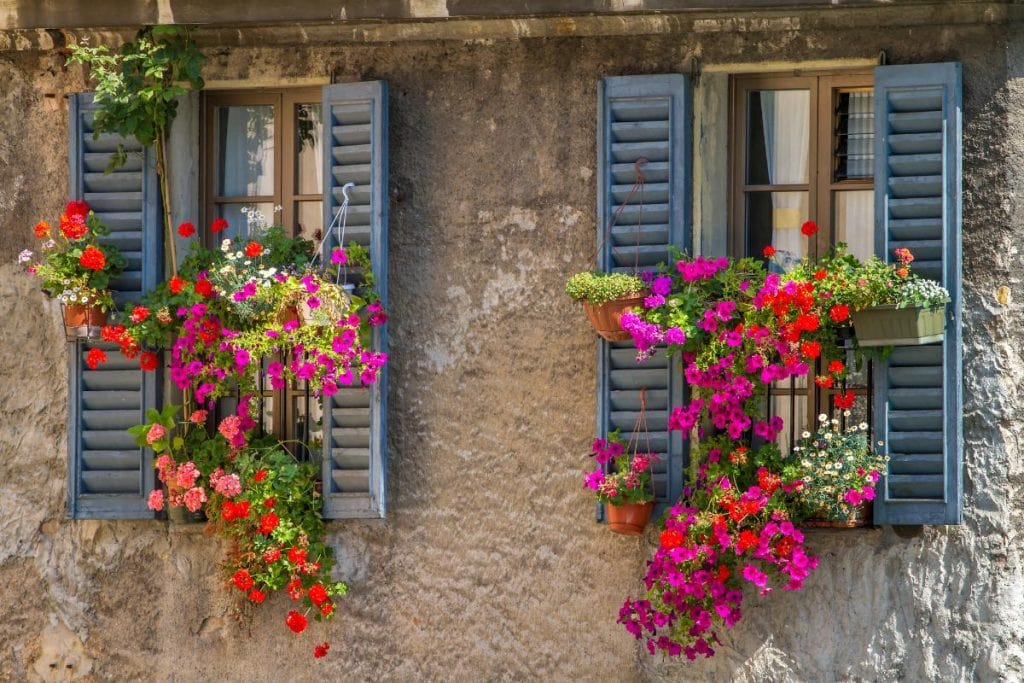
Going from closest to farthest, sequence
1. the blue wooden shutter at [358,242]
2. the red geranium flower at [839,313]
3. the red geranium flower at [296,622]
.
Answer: the red geranium flower at [839,313], the red geranium flower at [296,622], the blue wooden shutter at [358,242]

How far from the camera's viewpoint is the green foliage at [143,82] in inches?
313

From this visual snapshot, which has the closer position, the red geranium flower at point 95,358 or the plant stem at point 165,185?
the red geranium flower at point 95,358

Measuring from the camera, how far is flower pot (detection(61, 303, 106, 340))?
791 cm

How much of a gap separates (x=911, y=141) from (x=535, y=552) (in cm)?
221

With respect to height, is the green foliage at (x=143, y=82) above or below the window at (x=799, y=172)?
above

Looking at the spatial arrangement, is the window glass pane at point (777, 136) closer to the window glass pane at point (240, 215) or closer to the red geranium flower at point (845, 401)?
the red geranium flower at point (845, 401)

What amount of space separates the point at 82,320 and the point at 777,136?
2.96 meters

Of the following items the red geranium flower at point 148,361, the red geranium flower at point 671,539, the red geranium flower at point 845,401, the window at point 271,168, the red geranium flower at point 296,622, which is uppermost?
the window at point 271,168

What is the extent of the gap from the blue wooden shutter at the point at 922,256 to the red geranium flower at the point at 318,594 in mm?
2197

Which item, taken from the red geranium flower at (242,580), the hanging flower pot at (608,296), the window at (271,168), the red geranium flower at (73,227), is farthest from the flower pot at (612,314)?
the red geranium flower at (73,227)

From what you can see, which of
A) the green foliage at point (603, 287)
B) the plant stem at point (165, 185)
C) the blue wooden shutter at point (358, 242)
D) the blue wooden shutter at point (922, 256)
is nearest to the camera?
the blue wooden shutter at point (922, 256)

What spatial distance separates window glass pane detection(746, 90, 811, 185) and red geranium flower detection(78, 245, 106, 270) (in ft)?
8.79

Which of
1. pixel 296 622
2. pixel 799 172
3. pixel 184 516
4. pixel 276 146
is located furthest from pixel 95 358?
pixel 799 172

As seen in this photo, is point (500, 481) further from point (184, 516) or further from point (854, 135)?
point (854, 135)
